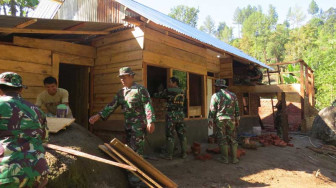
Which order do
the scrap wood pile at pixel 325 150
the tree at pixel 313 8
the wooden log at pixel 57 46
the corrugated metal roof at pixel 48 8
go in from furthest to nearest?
the tree at pixel 313 8 < the corrugated metal roof at pixel 48 8 < the scrap wood pile at pixel 325 150 < the wooden log at pixel 57 46

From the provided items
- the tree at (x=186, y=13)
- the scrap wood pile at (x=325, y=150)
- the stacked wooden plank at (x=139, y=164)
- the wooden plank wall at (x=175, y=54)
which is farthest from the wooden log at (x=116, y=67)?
the tree at (x=186, y=13)

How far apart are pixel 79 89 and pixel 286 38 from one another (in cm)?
4627

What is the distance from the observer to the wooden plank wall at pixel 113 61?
6.02 meters

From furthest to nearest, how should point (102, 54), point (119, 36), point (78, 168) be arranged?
point (102, 54) → point (119, 36) → point (78, 168)

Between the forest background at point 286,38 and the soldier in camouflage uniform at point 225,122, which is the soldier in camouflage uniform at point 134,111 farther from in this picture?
the forest background at point 286,38

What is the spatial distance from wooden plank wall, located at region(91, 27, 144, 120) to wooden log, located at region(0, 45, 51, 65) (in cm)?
144

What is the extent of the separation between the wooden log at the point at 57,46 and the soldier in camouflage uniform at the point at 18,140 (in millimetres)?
3813

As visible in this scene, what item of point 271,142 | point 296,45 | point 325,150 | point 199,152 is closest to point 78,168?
point 199,152

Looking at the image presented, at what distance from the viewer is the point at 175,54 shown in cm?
713

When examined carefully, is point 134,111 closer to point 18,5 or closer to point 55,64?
point 55,64

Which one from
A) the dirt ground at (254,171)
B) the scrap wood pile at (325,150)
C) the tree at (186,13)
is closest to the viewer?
the dirt ground at (254,171)

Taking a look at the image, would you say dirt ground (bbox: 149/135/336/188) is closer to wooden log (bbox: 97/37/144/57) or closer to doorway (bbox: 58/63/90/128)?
doorway (bbox: 58/63/90/128)

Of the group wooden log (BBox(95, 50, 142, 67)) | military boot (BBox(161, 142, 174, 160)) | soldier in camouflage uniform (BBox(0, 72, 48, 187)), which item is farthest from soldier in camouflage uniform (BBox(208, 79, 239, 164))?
soldier in camouflage uniform (BBox(0, 72, 48, 187))

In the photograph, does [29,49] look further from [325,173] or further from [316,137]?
[316,137]
